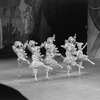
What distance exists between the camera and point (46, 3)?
572 inches

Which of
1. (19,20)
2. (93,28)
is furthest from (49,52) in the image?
(19,20)

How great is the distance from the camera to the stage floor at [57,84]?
6.65 m

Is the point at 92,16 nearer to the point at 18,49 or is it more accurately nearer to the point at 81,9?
the point at 81,9

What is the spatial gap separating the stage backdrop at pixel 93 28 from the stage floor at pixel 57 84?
207cm

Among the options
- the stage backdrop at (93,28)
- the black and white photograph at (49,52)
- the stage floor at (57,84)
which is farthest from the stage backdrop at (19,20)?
the stage floor at (57,84)

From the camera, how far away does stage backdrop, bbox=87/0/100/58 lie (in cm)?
1193

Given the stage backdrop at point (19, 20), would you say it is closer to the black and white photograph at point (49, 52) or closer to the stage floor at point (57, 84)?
the black and white photograph at point (49, 52)

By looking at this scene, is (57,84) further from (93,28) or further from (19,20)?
(19,20)

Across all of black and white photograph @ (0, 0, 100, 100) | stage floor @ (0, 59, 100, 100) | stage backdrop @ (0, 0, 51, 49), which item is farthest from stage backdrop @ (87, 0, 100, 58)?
stage backdrop @ (0, 0, 51, 49)

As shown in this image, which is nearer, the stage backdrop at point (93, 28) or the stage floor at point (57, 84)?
the stage floor at point (57, 84)

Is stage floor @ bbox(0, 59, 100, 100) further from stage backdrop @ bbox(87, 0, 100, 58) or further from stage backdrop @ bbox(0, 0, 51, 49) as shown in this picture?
stage backdrop @ bbox(0, 0, 51, 49)

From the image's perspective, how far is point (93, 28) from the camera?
1227cm

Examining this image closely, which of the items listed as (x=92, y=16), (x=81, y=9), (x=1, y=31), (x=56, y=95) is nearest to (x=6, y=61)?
(x=1, y=31)

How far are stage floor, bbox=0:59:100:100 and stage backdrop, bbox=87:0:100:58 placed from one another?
207cm
